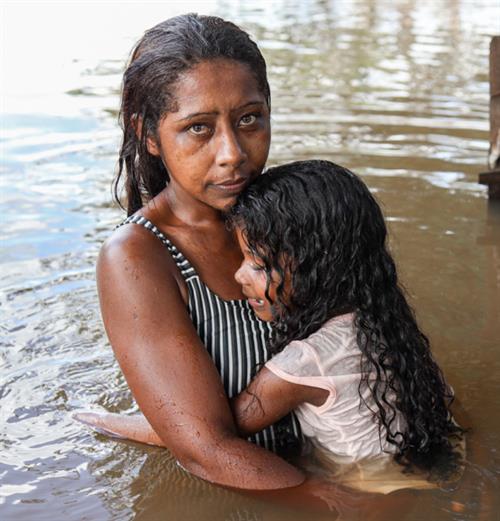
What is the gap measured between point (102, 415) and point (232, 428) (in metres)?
0.98

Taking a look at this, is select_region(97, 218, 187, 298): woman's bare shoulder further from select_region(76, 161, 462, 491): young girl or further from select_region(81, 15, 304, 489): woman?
select_region(76, 161, 462, 491): young girl

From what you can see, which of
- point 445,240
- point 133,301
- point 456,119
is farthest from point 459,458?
point 456,119

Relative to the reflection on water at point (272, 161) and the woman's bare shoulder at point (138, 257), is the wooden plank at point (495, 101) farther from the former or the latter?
the woman's bare shoulder at point (138, 257)

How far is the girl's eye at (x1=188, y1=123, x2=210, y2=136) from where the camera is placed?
9.45ft

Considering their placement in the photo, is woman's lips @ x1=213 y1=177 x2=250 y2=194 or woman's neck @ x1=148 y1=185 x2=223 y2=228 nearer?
woman's lips @ x1=213 y1=177 x2=250 y2=194

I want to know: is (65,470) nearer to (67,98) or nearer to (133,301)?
(133,301)

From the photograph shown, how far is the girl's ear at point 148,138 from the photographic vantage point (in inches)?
119

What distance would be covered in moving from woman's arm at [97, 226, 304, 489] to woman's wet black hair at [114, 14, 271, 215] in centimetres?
38

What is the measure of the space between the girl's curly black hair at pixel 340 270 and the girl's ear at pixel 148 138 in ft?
0.99

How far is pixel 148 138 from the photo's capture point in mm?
3021

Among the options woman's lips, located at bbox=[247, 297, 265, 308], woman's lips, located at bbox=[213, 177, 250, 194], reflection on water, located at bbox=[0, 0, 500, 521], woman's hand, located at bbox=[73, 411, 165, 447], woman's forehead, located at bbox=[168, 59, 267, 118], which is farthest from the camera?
woman's hand, located at bbox=[73, 411, 165, 447]

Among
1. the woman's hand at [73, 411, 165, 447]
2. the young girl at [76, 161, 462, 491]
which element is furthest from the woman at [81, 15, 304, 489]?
the woman's hand at [73, 411, 165, 447]

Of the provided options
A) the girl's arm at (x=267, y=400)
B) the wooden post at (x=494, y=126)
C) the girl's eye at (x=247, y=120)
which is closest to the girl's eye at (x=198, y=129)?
the girl's eye at (x=247, y=120)

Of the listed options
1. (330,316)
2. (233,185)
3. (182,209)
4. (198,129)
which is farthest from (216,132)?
(330,316)
